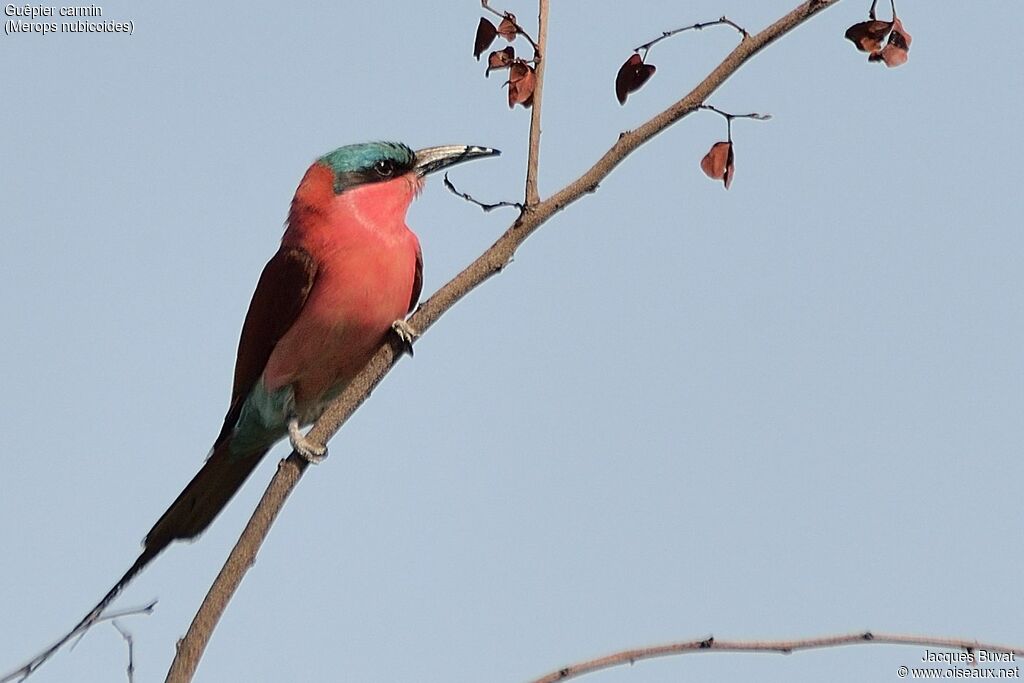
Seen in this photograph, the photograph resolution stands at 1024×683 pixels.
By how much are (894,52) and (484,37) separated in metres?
0.83

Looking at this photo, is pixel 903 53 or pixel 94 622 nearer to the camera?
pixel 903 53

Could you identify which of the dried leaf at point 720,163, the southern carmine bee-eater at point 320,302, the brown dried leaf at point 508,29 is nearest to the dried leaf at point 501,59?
the brown dried leaf at point 508,29

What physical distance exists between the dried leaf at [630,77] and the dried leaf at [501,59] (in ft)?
0.75

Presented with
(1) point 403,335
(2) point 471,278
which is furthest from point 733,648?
(1) point 403,335

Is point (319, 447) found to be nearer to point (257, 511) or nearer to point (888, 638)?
point (257, 511)

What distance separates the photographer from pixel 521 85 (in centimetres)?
279

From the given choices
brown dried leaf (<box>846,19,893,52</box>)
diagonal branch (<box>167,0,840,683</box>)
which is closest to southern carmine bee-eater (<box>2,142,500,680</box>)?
diagonal branch (<box>167,0,840,683</box>)

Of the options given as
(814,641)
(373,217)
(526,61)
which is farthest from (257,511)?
(373,217)

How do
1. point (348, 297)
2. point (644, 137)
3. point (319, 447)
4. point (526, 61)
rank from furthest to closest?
1. point (348, 297)
2. point (319, 447)
3. point (526, 61)
4. point (644, 137)

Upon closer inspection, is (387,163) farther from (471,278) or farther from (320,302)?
(471,278)

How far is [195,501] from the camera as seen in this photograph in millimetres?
4254

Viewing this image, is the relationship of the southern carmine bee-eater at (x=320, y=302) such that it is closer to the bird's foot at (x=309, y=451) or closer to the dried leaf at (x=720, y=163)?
the bird's foot at (x=309, y=451)

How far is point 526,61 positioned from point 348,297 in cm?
154

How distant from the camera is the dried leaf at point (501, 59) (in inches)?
112
